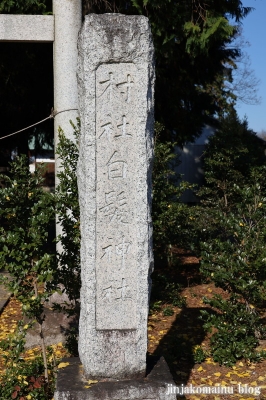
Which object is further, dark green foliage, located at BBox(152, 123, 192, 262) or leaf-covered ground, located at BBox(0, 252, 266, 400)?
dark green foliage, located at BBox(152, 123, 192, 262)

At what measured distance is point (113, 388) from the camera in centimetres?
358

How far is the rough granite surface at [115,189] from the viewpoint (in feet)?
11.7

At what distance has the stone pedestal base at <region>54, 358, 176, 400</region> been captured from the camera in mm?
3543

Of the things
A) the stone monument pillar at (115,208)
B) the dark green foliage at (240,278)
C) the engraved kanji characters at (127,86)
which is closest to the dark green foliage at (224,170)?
the dark green foliage at (240,278)

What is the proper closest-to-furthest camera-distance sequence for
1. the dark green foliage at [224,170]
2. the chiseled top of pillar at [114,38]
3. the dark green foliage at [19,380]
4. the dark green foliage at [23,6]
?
the chiseled top of pillar at [114,38] < the dark green foliage at [19,380] < the dark green foliage at [23,6] < the dark green foliage at [224,170]

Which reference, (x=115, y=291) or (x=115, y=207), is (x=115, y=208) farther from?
(x=115, y=291)

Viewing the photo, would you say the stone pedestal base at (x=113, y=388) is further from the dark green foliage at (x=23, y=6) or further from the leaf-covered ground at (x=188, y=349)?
the dark green foliage at (x=23, y=6)

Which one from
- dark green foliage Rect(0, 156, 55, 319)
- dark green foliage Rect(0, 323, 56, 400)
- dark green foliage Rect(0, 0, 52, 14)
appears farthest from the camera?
dark green foliage Rect(0, 0, 52, 14)

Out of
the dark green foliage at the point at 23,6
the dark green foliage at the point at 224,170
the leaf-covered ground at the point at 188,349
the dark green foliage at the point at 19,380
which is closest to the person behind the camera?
the dark green foliage at the point at 19,380

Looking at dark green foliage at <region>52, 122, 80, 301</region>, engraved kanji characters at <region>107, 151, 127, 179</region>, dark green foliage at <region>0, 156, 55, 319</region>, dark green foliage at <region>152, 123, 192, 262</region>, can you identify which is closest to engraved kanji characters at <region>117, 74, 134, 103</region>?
engraved kanji characters at <region>107, 151, 127, 179</region>

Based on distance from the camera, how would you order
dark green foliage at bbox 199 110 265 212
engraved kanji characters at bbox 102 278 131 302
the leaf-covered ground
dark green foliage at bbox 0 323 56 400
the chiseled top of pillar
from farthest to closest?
dark green foliage at bbox 199 110 265 212 < the leaf-covered ground < dark green foliage at bbox 0 323 56 400 < engraved kanji characters at bbox 102 278 131 302 < the chiseled top of pillar

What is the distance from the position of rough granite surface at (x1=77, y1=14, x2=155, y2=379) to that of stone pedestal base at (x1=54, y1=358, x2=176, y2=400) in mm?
89

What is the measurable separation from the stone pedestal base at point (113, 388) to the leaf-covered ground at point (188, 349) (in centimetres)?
77

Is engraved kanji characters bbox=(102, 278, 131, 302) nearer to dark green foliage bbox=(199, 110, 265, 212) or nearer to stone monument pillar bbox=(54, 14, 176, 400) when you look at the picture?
stone monument pillar bbox=(54, 14, 176, 400)
